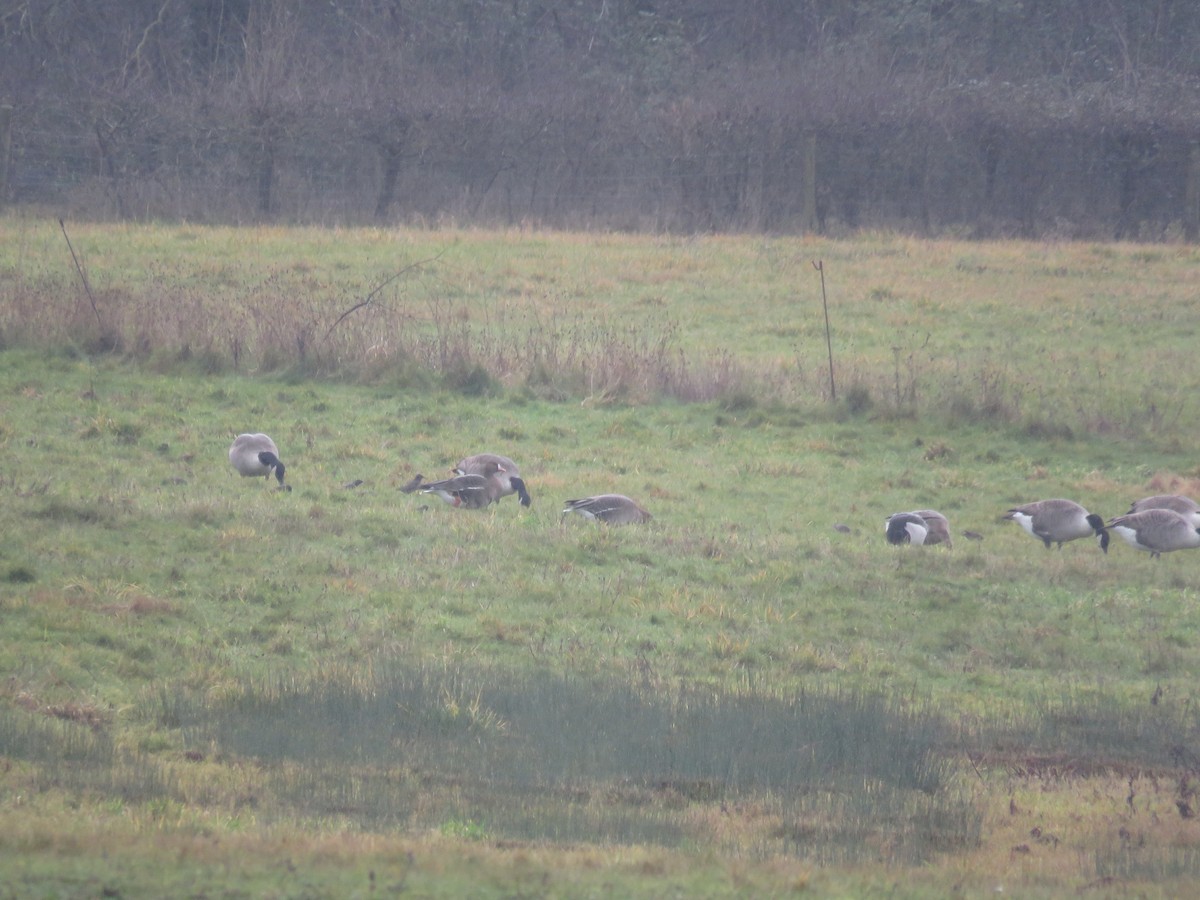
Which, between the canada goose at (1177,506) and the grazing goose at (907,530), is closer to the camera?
the grazing goose at (907,530)

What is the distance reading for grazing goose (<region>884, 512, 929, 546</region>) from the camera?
11.6 meters

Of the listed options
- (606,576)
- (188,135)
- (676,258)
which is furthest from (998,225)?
(606,576)

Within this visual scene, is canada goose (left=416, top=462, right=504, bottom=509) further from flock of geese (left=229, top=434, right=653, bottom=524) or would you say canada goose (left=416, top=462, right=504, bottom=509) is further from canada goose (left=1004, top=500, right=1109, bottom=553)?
canada goose (left=1004, top=500, right=1109, bottom=553)

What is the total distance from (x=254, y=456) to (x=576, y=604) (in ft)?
14.3

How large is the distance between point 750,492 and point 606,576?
3552 mm

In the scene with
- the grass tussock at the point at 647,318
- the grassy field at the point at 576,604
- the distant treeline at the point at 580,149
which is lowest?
the grassy field at the point at 576,604

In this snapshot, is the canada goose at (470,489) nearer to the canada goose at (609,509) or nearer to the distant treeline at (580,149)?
the canada goose at (609,509)

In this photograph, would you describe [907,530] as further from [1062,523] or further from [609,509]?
[609,509]

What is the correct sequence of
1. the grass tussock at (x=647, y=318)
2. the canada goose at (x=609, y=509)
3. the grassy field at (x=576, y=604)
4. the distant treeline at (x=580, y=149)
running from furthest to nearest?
the distant treeline at (x=580, y=149)
the grass tussock at (x=647, y=318)
the canada goose at (x=609, y=509)
the grassy field at (x=576, y=604)

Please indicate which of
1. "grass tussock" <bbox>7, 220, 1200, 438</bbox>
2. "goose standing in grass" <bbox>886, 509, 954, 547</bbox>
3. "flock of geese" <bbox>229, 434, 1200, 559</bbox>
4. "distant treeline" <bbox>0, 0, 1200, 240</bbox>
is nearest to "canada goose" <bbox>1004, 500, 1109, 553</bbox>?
"flock of geese" <bbox>229, 434, 1200, 559</bbox>

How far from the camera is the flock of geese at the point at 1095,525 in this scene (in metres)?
11.6

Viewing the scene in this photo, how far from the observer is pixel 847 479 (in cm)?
1403

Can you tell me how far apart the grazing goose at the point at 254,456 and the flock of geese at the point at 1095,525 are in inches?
228

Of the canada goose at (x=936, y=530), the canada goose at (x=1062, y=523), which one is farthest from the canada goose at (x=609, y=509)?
the canada goose at (x=1062, y=523)
